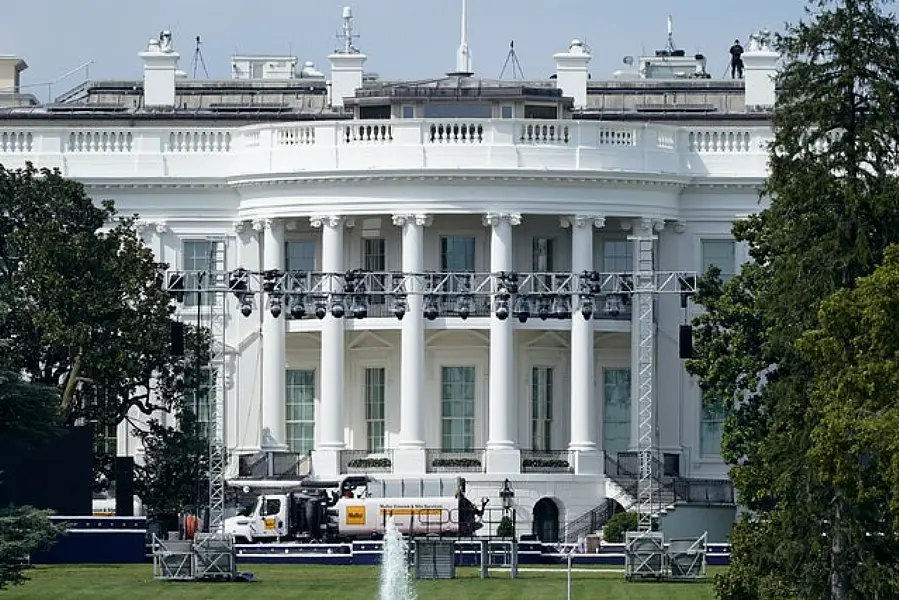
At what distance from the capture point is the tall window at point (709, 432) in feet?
396

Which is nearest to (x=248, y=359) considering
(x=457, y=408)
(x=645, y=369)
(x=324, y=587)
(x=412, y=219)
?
(x=457, y=408)

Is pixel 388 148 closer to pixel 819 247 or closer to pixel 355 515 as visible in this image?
pixel 355 515

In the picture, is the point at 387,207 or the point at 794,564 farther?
the point at 387,207

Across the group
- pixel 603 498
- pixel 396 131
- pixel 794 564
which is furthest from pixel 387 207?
pixel 794 564

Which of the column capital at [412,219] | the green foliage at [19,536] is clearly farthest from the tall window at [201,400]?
the green foliage at [19,536]

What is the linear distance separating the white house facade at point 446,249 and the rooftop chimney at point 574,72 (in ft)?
5.36

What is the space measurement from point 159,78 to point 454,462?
1746cm

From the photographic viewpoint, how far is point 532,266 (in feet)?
397

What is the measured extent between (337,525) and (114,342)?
768 cm

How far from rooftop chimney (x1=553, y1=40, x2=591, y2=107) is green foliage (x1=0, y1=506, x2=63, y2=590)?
47.1 metres

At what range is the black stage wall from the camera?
9694cm

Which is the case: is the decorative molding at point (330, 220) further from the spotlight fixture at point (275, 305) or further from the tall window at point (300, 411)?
the spotlight fixture at point (275, 305)

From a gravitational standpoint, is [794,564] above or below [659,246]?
below

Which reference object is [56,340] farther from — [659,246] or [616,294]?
[659,246]
